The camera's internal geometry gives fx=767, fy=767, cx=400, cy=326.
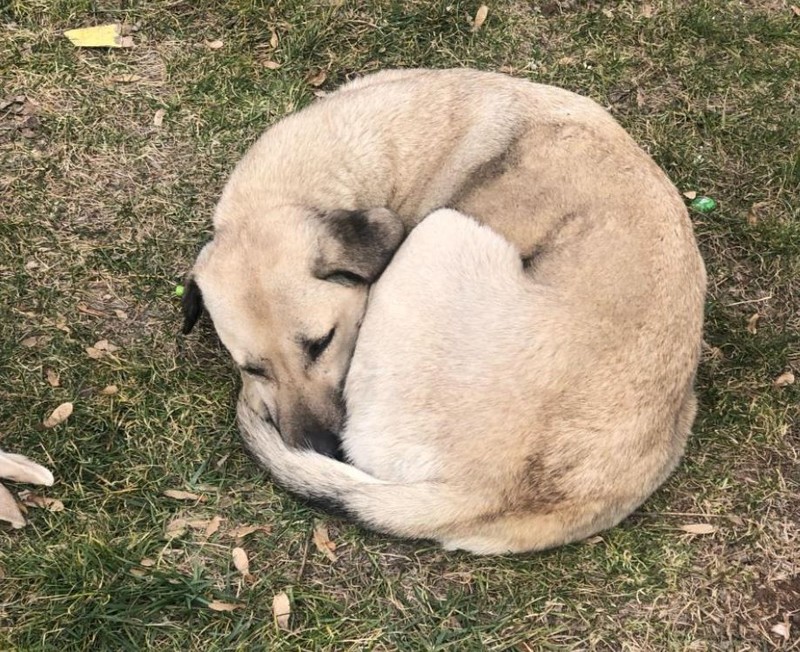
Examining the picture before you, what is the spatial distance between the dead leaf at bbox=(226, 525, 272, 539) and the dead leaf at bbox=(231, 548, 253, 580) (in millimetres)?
71

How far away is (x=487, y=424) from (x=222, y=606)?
1558 mm

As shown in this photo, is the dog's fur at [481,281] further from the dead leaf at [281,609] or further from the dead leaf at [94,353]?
the dead leaf at [94,353]

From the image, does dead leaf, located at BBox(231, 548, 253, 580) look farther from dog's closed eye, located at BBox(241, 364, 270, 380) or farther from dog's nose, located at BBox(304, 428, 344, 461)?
dog's closed eye, located at BBox(241, 364, 270, 380)

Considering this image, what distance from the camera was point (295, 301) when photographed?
11.7ft

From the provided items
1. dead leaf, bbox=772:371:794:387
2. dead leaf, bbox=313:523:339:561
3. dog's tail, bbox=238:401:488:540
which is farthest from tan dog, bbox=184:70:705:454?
dead leaf, bbox=772:371:794:387

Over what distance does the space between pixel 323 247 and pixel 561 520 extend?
1642 millimetres

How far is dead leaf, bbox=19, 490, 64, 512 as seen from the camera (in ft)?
12.6

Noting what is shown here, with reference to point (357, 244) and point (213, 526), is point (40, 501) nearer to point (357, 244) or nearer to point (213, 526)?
point (213, 526)

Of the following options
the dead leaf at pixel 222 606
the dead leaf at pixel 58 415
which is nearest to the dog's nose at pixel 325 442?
the dead leaf at pixel 222 606

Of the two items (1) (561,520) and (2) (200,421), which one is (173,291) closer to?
(2) (200,421)

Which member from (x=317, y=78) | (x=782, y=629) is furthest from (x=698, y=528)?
(x=317, y=78)

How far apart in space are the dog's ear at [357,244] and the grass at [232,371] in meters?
1.05

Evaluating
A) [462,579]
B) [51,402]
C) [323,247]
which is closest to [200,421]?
A: [51,402]

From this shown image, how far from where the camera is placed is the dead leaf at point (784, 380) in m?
4.41
